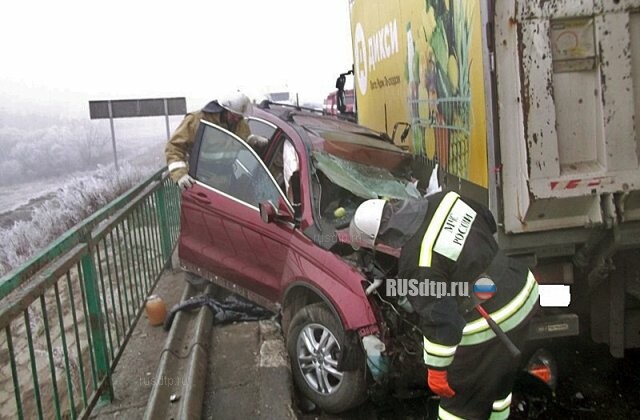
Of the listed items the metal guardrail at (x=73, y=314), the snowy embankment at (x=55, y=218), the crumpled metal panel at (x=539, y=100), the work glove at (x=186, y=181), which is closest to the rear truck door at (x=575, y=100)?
the crumpled metal panel at (x=539, y=100)

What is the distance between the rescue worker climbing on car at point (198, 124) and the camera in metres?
4.62

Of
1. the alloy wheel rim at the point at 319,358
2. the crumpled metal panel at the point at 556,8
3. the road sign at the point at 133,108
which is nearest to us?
the crumpled metal panel at the point at 556,8

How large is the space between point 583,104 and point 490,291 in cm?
113

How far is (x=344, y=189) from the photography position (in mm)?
3730

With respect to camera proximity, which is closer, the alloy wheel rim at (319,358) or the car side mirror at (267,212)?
the alloy wheel rim at (319,358)

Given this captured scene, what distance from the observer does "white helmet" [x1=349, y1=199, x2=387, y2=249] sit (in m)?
2.45

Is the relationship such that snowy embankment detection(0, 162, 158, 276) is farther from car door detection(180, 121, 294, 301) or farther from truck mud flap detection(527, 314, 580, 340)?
truck mud flap detection(527, 314, 580, 340)

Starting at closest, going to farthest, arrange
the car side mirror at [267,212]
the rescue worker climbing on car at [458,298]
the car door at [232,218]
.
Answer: the rescue worker climbing on car at [458,298] < the car side mirror at [267,212] < the car door at [232,218]

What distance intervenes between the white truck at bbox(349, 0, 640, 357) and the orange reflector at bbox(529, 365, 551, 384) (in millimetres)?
189

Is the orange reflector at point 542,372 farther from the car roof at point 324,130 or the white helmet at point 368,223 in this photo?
the car roof at point 324,130

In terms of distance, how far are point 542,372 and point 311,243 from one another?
153 cm

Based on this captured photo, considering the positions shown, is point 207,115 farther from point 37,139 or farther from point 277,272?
point 37,139

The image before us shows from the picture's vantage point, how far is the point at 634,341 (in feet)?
11.0

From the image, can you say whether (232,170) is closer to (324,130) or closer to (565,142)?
(324,130)
